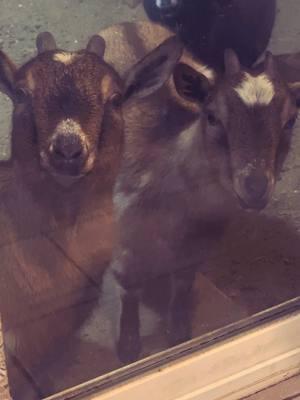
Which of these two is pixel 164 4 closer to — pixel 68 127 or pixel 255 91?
pixel 255 91

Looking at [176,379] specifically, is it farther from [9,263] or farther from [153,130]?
[153,130]

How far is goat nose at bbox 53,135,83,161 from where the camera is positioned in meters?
1.52

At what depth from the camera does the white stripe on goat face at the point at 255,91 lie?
69.5 inches

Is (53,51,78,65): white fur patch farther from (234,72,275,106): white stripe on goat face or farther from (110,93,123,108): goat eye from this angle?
(234,72,275,106): white stripe on goat face

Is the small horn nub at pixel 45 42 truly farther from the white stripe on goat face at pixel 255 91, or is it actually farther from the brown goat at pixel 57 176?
the white stripe on goat face at pixel 255 91

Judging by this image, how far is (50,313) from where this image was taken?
178 cm

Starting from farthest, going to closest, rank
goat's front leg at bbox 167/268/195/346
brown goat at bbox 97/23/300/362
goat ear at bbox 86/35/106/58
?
goat's front leg at bbox 167/268/195/346 < brown goat at bbox 97/23/300/362 < goat ear at bbox 86/35/106/58

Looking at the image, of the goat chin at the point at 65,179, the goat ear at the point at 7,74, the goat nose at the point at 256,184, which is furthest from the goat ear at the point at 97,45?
the goat nose at the point at 256,184

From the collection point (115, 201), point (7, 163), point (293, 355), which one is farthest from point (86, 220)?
point (293, 355)

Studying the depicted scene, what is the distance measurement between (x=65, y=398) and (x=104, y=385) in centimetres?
10

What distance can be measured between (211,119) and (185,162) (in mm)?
148

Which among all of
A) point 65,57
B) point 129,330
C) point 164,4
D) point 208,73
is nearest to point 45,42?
point 65,57

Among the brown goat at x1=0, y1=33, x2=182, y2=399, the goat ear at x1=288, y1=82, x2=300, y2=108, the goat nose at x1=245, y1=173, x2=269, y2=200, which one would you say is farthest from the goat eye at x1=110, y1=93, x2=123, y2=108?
the goat ear at x1=288, y1=82, x2=300, y2=108

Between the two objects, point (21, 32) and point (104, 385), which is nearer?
point (21, 32)
